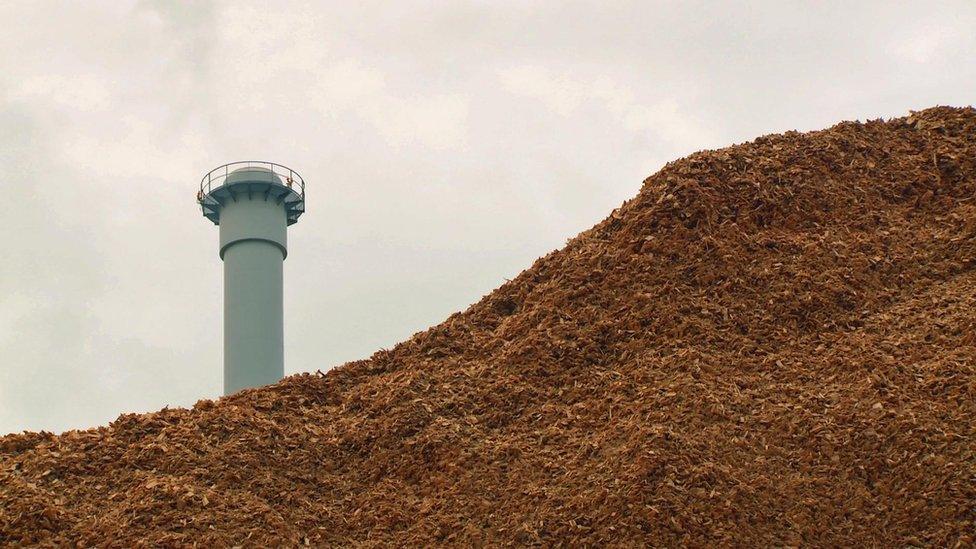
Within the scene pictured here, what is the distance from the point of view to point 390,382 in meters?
12.1

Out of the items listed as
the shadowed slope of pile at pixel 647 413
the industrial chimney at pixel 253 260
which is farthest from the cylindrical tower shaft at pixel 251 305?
the shadowed slope of pile at pixel 647 413

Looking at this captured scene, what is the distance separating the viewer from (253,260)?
28281 millimetres

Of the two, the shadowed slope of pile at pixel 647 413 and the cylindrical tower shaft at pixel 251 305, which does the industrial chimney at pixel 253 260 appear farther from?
the shadowed slope of pile at pixel 647 413

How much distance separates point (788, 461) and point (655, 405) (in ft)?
4.31

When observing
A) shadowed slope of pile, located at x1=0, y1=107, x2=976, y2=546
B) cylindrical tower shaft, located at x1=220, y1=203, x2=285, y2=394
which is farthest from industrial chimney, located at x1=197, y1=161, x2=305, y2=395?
shadowed slope of pile, located at x1=0, y1=107, x2=976, y2=546

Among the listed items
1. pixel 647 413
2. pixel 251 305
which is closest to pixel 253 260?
pixel 251 305

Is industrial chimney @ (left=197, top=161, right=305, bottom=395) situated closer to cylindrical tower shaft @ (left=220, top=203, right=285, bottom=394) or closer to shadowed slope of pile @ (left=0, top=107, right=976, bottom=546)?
cylindrical tower shaft @ (left=220, top=203, right=285, bottom=394)

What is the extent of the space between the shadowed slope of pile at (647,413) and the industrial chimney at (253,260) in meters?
14.8

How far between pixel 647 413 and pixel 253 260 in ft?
63.6

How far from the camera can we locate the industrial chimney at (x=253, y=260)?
27.1 m

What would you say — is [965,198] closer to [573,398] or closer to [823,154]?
[823,154]

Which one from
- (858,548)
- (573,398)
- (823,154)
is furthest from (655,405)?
(823,154)

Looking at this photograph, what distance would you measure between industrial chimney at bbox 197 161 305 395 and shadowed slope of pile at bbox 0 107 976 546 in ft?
48.5

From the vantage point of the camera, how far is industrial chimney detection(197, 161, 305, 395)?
27141mm
